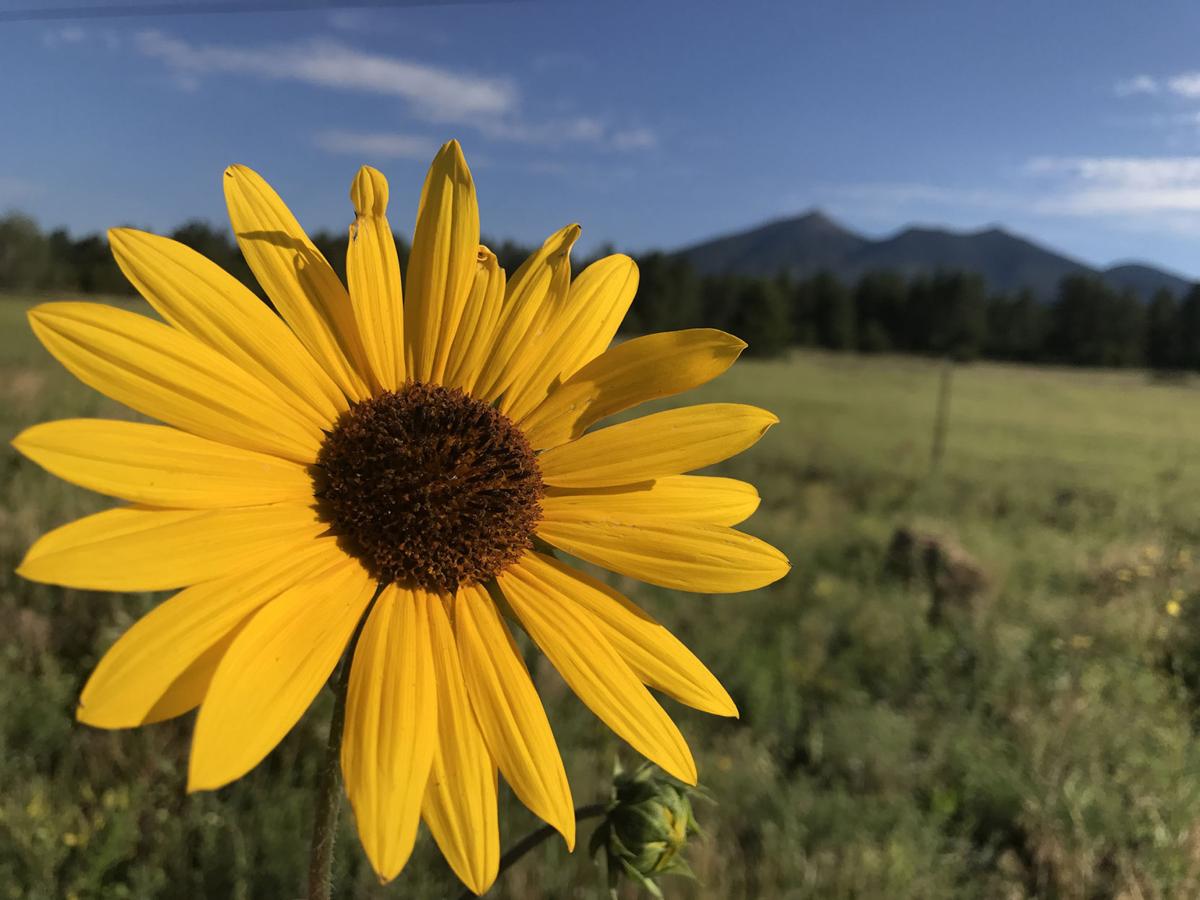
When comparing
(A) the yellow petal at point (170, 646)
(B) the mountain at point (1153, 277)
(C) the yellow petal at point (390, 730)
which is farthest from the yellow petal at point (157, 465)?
(B) the mountain at point (1153, 277)

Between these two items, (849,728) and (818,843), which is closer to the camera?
(818,843)

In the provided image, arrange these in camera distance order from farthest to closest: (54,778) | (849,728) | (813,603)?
(813,603) < (849,728) < (54,778)

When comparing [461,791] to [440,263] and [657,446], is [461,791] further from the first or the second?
[440,263]

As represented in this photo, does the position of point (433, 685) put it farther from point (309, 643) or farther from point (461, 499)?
point (461, 499)

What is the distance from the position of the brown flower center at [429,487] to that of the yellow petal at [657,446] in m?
0.07

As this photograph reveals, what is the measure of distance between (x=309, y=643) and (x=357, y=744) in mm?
134

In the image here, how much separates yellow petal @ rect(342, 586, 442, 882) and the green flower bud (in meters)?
0.58

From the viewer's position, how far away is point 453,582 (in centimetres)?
114

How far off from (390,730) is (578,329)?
688mm

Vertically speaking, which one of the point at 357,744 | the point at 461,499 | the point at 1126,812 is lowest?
the point at 1126,812

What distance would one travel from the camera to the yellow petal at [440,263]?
1.17 meters

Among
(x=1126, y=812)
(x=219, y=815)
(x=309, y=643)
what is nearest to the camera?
(x=309, y=643)

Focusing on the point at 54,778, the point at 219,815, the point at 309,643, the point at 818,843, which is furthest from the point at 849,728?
the point at 309,643

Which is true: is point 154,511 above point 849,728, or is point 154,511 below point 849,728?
above
